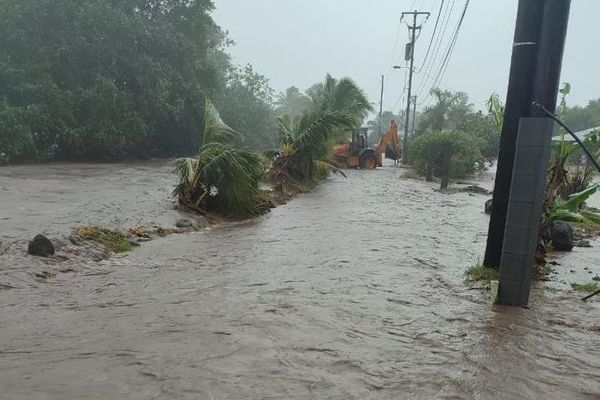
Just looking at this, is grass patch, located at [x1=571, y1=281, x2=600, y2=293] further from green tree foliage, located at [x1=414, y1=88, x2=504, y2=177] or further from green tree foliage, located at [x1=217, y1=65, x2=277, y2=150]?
green tree foliage, located at [x1=217, y1=65, x2=277, y2=150]

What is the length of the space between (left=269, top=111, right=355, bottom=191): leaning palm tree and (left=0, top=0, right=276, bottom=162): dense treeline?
887 centimetres

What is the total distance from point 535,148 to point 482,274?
7.19 feet

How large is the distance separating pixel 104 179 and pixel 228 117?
17079mm

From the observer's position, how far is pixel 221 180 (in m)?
11.4

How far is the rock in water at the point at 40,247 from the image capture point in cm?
652

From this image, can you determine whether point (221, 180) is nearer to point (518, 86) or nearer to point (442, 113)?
point (518, 86)

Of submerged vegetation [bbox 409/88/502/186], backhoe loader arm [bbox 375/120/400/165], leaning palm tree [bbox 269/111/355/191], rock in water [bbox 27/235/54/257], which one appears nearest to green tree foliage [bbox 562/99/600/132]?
submerged vegetation [bbox 409/88/502/186]

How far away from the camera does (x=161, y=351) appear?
3.86 meters

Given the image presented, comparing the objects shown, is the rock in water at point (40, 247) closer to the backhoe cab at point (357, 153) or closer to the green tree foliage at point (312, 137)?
the green tree foliage at point (312, 137)

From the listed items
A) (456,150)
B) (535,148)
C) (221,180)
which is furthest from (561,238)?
(456,150)

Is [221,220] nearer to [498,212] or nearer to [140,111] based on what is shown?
[498,212]

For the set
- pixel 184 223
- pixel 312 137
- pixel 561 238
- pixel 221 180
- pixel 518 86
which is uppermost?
pixel 518 86

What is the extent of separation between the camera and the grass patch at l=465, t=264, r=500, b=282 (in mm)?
6457

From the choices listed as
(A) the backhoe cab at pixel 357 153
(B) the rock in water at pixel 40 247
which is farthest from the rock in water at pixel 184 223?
(A) the backhoe cab at pixel 357 153
